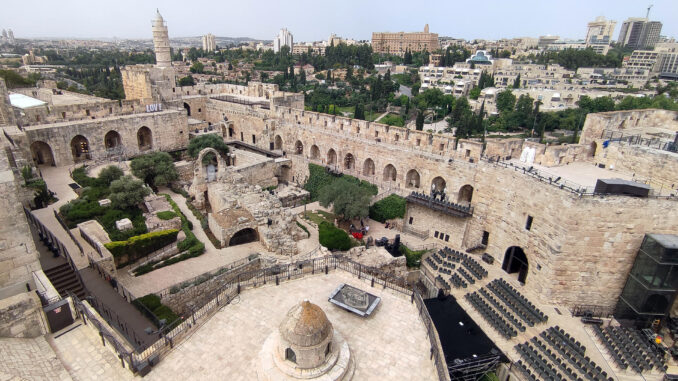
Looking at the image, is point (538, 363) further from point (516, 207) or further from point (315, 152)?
point (315, 152)

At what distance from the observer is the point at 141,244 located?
52.5 ft

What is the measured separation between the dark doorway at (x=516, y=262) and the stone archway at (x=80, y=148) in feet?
97.6

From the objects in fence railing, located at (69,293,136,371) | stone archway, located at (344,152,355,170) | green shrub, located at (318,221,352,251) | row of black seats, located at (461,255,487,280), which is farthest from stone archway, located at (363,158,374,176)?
fence railing, located at (69,293,136,371)

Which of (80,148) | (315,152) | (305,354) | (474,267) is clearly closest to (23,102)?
→ (80,148)

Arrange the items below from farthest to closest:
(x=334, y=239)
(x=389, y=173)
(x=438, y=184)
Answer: (x=389, y=173) → (x=438, y=184) → (x=334, y=239)

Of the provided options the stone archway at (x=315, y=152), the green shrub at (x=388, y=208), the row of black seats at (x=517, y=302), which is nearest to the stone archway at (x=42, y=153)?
the stone archway at (x=315, y=152)

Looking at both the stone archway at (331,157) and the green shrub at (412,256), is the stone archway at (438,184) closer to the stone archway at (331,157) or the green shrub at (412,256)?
the green shrub at (412,256)

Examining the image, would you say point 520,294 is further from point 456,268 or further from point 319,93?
point 319,93

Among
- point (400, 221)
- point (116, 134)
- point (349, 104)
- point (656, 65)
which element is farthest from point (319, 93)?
point (656, 65)

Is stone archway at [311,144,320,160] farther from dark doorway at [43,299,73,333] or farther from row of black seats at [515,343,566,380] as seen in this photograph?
dark doorway at [43,299,73,333]

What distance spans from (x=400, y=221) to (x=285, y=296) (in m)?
13.1

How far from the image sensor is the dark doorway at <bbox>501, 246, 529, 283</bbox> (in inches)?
715

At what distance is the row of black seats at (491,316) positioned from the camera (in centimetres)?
1466

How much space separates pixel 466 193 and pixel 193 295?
1605 centimetres
